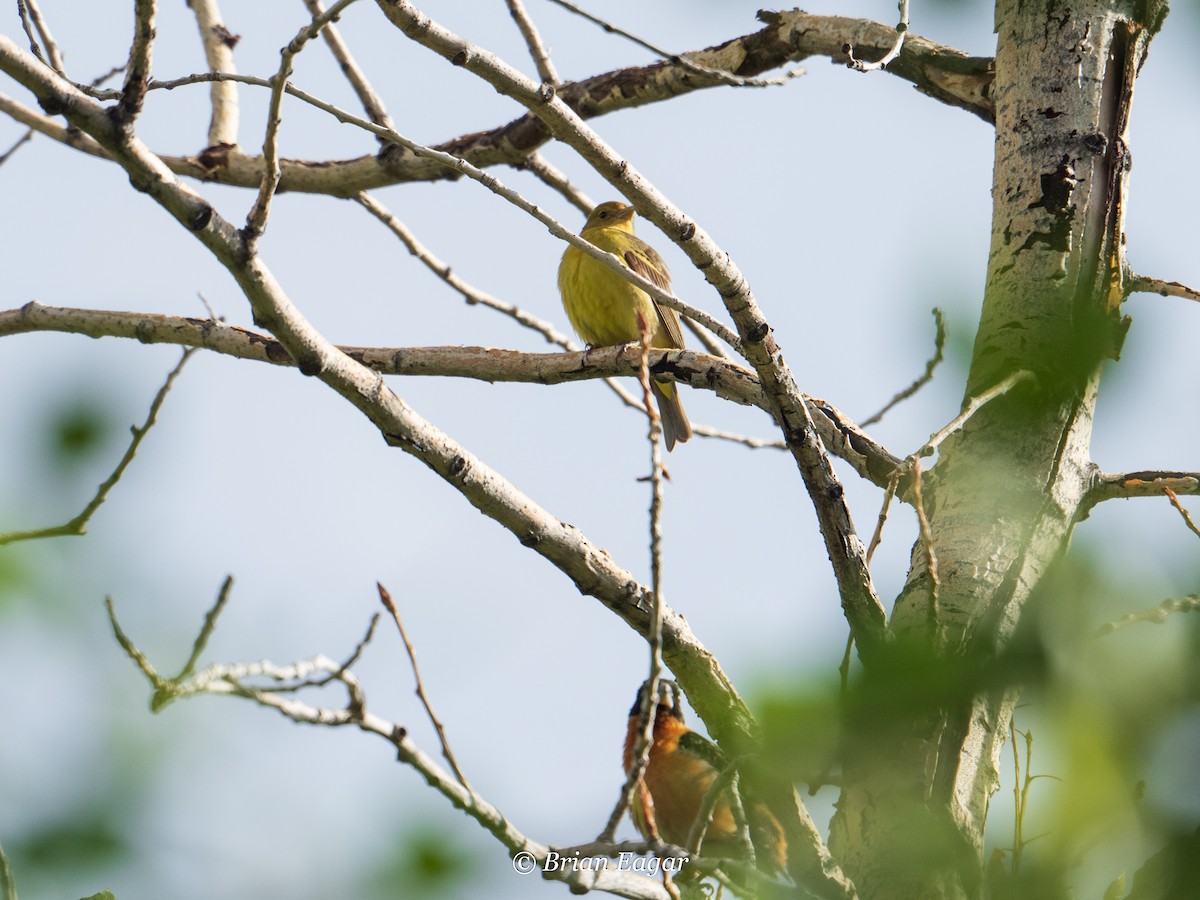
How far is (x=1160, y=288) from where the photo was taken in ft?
11.3

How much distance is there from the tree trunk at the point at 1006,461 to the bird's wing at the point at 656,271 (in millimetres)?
3274

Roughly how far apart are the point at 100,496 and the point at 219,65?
4476 millimetres

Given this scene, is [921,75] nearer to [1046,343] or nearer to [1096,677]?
[1046,343]

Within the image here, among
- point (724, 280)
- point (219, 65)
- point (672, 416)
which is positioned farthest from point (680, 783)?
point (219, 65)

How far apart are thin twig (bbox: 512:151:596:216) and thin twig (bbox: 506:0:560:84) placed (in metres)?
0.36

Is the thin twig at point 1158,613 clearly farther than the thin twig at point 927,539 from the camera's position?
No

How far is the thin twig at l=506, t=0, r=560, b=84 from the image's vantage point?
5199 mm

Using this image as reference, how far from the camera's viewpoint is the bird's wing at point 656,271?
7078 mm

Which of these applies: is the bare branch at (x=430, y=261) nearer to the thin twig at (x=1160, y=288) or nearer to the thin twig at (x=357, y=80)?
the thin twig at (x=357, y=80)

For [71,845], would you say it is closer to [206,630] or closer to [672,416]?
[206,630]

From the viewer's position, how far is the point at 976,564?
3076 mm

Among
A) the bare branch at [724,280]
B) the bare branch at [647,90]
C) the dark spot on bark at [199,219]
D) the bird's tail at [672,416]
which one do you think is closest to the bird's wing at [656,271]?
the bird's tail at [672,416]

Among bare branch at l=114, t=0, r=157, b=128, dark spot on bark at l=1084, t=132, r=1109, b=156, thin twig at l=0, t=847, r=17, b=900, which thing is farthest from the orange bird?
thin twig at l=0, t=847, r=17, b=900

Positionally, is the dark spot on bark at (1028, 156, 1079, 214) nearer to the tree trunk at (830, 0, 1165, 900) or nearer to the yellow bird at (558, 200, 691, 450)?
the tree trunk at (830, 0, 1165, 900)
